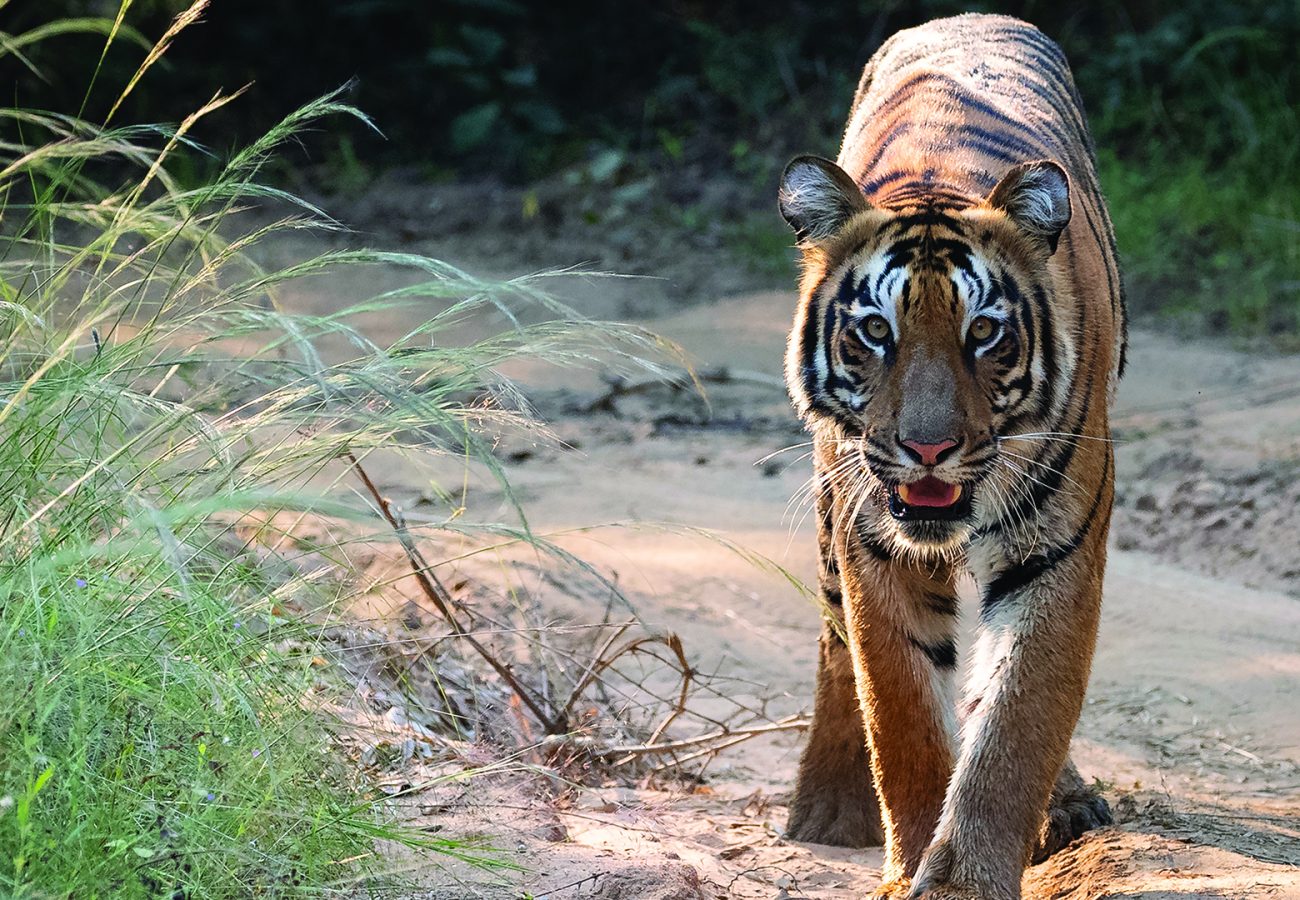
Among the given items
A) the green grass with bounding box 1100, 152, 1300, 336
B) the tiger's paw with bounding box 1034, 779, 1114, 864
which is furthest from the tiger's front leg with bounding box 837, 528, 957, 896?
the green grass with bounding box 1100, 152, 1300, 336

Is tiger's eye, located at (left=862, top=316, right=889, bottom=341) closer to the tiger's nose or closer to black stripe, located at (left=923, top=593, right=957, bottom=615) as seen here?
the tiger's nose

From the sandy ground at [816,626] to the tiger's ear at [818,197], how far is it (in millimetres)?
712

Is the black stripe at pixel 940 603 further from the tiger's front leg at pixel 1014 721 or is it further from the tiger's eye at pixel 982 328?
the tiger's eye at pixel 982 328

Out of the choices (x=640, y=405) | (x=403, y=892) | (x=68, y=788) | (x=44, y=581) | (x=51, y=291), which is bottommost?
(x=640, y=405)

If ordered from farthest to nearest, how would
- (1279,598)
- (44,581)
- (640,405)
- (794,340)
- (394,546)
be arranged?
(640,405) < (1279,598) < (394,546) < (794,340) < (44,581)

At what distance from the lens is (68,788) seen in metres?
2.09

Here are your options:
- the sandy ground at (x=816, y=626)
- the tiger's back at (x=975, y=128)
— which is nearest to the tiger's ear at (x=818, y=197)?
the tiger's back at (x=975, y=128)

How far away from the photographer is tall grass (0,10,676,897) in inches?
82.3

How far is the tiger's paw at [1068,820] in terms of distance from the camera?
3219 millimetres

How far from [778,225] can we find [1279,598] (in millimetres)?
5360

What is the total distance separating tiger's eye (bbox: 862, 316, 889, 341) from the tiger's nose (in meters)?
0.26

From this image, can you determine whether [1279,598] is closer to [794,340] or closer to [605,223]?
[794,340]

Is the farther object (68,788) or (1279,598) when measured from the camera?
(1279,598)

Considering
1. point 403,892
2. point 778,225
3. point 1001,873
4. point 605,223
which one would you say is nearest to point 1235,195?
point 778,225
